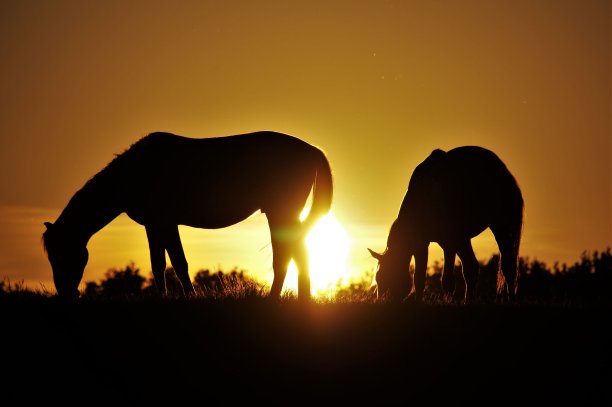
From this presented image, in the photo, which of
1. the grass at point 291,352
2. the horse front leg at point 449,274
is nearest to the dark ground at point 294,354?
the grass at point 291,352

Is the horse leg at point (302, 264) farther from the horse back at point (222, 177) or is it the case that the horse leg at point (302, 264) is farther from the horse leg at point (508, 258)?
the horse leg at point (508, 258)

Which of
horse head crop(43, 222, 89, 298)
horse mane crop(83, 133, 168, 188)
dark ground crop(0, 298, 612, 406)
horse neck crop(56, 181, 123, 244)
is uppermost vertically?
horse mane crop(83, 133, 168, 188)

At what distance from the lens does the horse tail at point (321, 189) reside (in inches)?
504

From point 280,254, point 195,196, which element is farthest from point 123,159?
point 280,254

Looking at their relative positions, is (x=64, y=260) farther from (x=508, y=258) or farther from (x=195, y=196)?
(x=508, y=258)

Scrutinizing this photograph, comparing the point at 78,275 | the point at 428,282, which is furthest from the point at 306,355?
the point at 428,282

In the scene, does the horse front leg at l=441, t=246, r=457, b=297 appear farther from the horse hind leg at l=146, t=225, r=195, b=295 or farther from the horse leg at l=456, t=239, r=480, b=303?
the horse hind leg at l=146, t=225, r=195, b=295

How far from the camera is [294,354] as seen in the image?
401 inches

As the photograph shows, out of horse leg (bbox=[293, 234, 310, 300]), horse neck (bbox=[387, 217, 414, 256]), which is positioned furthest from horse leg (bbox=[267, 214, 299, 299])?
horse neck (bbox=[387, 217, 414, 256])

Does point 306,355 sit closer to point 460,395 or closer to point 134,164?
point 460,395

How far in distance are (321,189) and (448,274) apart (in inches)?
141

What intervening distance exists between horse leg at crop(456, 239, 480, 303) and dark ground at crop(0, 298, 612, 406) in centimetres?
314

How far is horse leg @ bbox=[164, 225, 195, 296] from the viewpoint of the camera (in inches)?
509

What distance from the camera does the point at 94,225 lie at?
14.1 m
